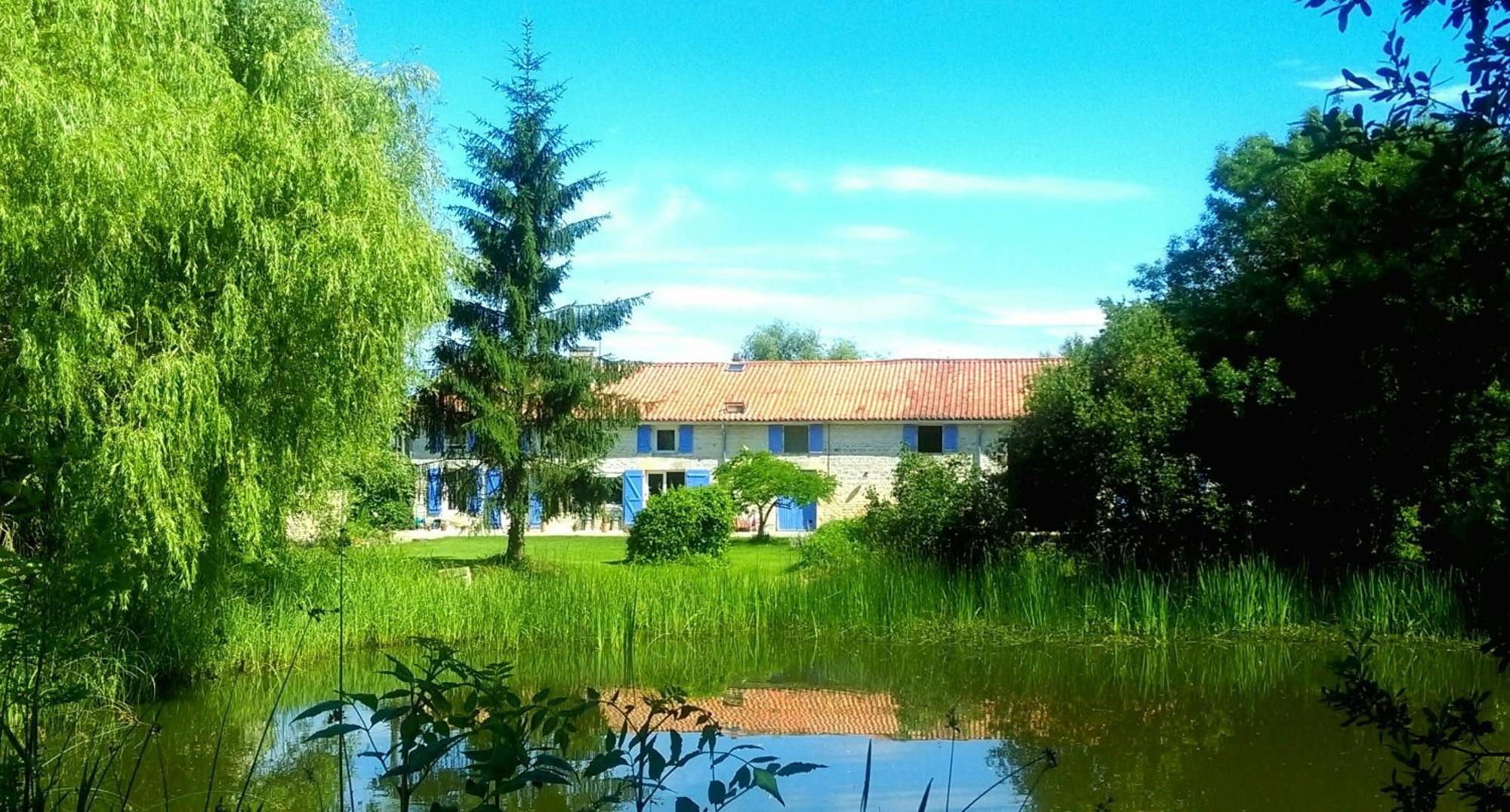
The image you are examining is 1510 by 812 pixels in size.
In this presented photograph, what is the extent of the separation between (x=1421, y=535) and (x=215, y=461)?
40.0 feet

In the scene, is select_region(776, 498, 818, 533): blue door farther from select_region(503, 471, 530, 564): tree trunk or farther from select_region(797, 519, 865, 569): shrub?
select_region(503, 471, 530, 564): tree trunk

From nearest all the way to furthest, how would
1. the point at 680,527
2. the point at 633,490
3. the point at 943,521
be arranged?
the point at 943,521, the point at 680,527, the point at 633,490

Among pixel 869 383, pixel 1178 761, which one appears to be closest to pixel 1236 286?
pixel 1178 761

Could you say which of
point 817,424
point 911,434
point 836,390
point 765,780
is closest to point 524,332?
point 817,424

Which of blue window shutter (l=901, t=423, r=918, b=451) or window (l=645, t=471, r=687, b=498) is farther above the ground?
blue window shutter (l=901, t=423, r=918, b=451)

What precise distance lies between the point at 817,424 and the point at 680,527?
12937mm

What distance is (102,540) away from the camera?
12.6ft

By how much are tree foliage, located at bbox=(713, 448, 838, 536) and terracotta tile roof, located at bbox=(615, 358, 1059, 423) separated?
4.21 m

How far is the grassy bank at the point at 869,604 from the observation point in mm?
13109

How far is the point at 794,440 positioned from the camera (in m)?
33.2

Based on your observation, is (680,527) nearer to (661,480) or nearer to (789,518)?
(789,518)

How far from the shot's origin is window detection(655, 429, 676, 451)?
33.8m

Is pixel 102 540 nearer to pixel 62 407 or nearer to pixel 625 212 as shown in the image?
pixel 62 407

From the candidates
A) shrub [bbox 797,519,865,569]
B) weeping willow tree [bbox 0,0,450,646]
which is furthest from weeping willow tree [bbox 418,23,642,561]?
weeping willow tree [bbox 0,0,450,646]
